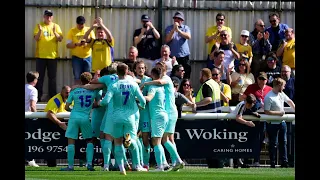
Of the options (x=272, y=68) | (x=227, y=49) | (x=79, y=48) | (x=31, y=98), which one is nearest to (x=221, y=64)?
(x=227, y=49)

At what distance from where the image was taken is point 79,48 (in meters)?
19.2

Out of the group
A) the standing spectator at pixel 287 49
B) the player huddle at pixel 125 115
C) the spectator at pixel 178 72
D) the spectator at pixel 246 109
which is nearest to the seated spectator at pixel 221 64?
the spectator at pixel 178 72

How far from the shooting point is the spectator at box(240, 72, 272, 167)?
56.8 ft

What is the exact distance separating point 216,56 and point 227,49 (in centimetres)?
46

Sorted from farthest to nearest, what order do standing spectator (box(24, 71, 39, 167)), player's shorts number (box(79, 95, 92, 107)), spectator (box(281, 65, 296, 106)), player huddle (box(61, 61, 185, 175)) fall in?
spectator (box(281, 65, 296, 106)) < standing spectator (box(24, 71, 39, 167)) < player's shorts number (box(79, 95, 92, 107)) < player huddle (box(61, 61, 185, 175))

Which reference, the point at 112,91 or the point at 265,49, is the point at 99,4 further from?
the point at 112,91

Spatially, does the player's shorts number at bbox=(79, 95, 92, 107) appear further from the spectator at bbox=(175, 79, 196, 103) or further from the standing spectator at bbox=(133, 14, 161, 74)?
the standing spectator at bbox=(133, 14, 161, 74)

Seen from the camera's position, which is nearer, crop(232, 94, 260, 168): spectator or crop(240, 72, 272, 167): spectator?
crop(232, 94, 260, 168): spectator

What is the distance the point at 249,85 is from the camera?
59.5 feet

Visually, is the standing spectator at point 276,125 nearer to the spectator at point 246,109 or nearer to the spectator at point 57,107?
the spectator at point 246,109

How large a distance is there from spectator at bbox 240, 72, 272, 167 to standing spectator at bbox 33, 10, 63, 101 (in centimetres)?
451

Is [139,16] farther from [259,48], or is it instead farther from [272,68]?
[272,68]

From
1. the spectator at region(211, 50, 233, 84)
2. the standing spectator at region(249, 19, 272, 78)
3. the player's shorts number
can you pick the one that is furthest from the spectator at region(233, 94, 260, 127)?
the player's shorts number
